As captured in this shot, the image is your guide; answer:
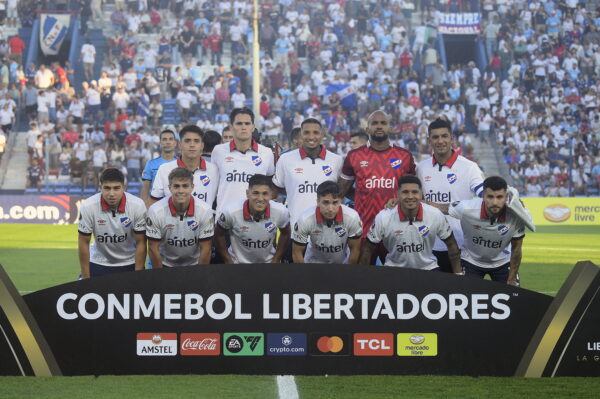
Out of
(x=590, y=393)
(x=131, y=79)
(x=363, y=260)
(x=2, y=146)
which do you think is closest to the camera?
(x=590, y=393)

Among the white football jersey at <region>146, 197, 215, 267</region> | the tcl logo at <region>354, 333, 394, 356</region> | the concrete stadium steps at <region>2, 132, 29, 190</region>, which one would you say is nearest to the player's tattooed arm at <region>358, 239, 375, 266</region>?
the white football jersey at <region>146, 197, 215, 267</region>

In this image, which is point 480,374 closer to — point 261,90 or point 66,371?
point 66,371

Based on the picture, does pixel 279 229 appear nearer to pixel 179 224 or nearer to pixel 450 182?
pixel 179 224

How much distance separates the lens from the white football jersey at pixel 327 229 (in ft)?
26.5

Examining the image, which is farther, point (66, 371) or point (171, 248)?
point (171, 248)

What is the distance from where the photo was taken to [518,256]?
8289 millimetres

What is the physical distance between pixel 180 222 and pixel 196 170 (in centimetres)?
126

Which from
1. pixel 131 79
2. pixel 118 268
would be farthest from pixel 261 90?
pixel 118 268

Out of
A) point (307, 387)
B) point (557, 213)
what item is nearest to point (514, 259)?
point (307, 387)

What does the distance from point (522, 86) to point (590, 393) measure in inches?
1069

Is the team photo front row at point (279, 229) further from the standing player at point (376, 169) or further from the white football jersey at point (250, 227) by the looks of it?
the standing player at point (376, 169)

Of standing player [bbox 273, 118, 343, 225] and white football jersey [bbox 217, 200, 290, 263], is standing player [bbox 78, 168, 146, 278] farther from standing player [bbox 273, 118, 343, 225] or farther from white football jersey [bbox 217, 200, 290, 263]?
standing player [bbox 273, 118, 343, 225]

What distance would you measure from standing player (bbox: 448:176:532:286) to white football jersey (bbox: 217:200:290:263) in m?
1.55

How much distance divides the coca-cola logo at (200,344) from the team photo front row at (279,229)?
1202mm
